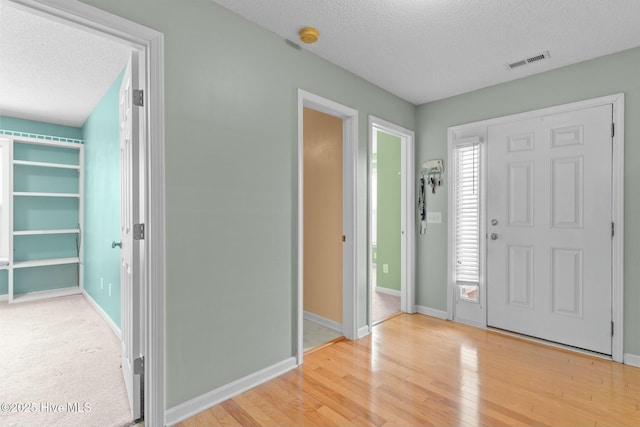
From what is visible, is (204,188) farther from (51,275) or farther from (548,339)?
(51,275)

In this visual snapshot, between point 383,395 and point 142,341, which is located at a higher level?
point 142,341

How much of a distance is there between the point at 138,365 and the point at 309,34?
236 centimetres

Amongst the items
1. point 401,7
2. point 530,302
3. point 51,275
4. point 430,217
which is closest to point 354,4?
point 401,7

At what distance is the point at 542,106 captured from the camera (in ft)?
9.72

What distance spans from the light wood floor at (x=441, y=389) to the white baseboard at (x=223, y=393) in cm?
4

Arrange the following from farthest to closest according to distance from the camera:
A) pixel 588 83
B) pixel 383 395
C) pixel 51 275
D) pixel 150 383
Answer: pixel 51 275 → pixel 588 83 → pixel 383 395 → pixel 150 383

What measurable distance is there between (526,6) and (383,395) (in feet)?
8.60

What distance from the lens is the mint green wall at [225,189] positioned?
183cm

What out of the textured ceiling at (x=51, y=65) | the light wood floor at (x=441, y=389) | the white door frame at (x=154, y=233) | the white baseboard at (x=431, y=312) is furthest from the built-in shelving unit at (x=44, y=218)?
the white baseboard at (x=431, y=312)

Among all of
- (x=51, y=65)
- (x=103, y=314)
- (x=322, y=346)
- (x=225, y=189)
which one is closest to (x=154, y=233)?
(x=225, y=189)

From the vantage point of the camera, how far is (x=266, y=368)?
228 cm

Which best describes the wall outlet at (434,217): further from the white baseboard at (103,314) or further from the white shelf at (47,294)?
the white shelf at (47,294)

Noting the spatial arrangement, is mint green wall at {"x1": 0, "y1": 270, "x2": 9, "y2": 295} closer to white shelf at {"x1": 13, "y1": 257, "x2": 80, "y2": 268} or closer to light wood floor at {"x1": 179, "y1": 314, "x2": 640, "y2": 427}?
white shelf at {"x1": 13, "y1": 257, "x2": 80, "y2": 268}

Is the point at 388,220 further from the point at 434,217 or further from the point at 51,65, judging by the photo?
the point at 51,65
